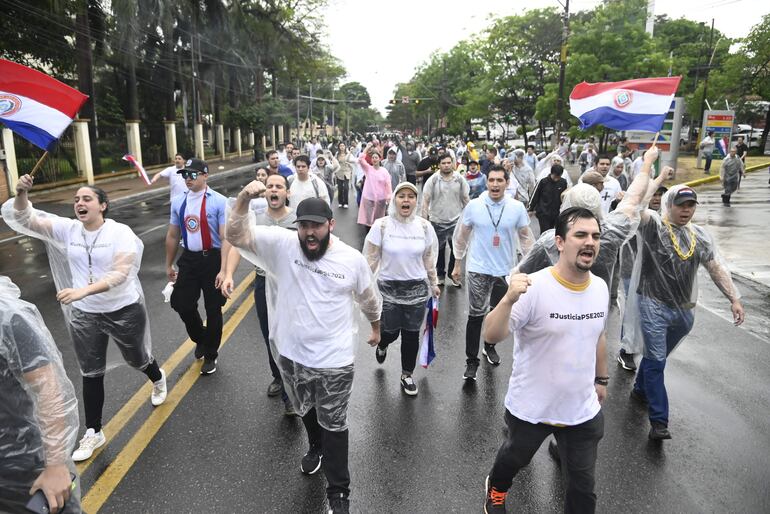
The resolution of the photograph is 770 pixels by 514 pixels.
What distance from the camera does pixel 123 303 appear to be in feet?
12.4

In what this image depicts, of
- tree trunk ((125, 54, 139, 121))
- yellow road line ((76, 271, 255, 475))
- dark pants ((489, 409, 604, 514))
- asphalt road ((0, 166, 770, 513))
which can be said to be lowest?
asphalt road ((0, 166, 770, 513))

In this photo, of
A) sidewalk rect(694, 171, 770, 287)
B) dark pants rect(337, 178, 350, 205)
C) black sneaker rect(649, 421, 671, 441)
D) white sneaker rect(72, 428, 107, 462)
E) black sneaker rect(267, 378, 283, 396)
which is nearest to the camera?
white sneaker rect(72, 428, 107, 462)

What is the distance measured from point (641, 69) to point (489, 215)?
2272cm

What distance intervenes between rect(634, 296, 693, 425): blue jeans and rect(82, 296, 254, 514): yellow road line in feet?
11.7

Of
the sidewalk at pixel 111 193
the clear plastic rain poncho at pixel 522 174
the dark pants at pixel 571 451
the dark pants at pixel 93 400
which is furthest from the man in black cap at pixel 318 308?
the sidewalk at pixel 111 193

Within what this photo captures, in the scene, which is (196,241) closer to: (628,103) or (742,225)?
(628,103)

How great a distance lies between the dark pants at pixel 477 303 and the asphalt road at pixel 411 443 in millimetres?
305

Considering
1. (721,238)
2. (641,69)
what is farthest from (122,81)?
(721,238)

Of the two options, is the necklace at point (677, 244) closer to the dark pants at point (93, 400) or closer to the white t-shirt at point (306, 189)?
the white t-shirt at point (306, 189)

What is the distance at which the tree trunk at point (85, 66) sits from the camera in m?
20.9

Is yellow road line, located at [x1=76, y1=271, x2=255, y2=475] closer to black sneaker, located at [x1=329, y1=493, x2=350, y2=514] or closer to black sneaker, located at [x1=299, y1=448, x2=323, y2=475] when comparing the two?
black sneaker, located at [x1=299, y1=448, x2=323, y2=475]

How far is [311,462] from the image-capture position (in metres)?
3.48

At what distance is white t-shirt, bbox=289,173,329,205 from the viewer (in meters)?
Result: 6.35

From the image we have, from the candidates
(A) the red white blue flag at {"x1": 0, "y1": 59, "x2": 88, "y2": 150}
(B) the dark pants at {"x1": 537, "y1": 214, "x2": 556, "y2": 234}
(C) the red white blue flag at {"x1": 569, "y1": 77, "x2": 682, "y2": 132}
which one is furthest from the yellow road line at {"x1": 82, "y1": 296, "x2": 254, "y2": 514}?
(B) the dark pants at {"x1": 537, "y1": 214, "x2": 556, "y2": 234}
